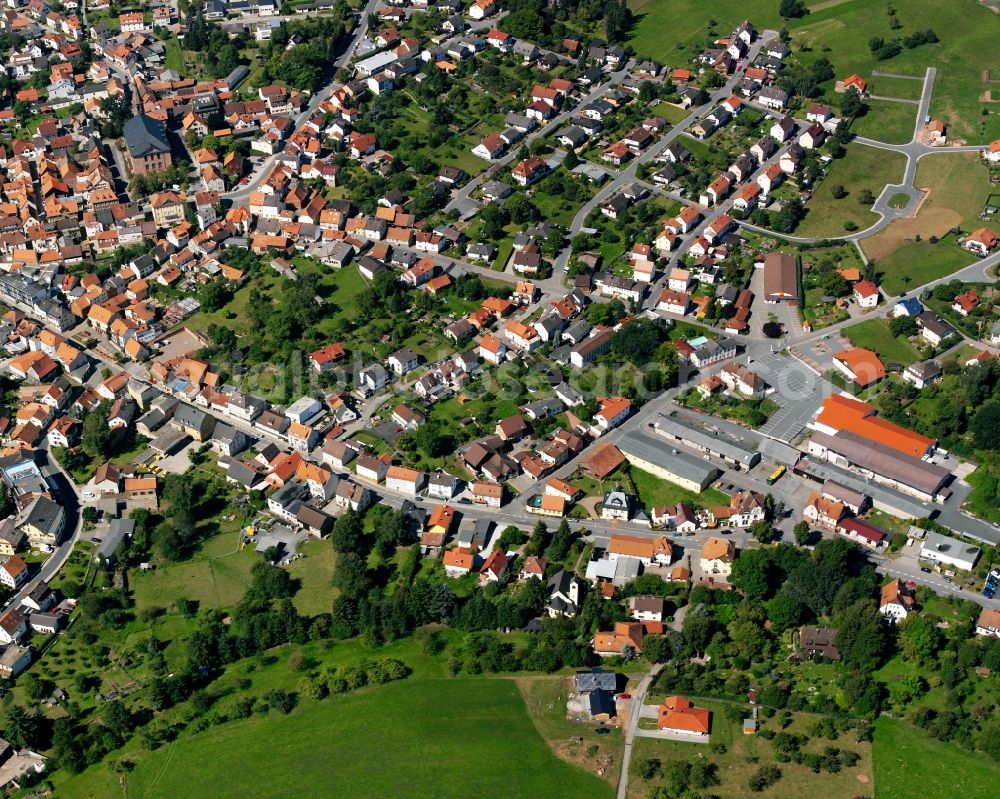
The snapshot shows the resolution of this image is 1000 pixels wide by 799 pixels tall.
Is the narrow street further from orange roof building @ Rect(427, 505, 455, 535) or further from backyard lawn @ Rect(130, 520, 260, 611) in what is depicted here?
backyard lawn @ Rect(130, 520, 260, 611)

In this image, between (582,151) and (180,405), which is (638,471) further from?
(582,151)

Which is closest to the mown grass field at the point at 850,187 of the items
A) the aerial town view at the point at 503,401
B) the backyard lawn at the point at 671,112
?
the aerial town view at the point at 503,401

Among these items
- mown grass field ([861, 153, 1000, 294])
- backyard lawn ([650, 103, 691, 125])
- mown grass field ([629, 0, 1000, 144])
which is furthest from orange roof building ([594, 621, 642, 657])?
mown grass field ([629, 0, 1000, 144])

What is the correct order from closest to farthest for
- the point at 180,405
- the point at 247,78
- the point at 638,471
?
the point at 638,471 < the point at 180,405 < the point at 247,78

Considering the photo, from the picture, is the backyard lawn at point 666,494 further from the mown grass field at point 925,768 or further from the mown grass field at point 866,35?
the mown grass field at point 866,35

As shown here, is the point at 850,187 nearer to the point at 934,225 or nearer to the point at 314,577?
the point at 934,225

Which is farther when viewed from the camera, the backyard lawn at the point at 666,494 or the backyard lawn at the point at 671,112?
the backyard lawn at the point at 671,112

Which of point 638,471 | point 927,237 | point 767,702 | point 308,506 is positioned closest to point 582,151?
point 927,237
